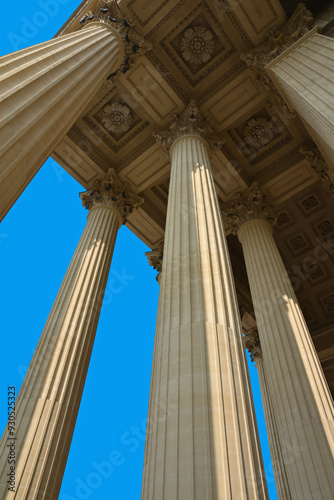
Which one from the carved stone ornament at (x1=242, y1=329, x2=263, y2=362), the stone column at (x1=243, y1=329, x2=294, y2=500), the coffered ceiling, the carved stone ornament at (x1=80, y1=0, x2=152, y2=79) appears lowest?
the stone column at (x1=243, y1=329, x2=294, y2=500)

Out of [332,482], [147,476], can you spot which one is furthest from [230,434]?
[332,482]

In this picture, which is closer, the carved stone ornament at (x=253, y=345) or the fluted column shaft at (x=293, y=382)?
the fluted column shaft at (x=293, y=382)

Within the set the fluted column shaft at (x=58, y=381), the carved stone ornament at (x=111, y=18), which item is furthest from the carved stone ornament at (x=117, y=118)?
the fluted column shaft at (x=58, y=381)

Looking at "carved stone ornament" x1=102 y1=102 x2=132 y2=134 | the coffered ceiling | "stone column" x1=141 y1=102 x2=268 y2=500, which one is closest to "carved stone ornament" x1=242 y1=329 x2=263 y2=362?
the coffered ceiling

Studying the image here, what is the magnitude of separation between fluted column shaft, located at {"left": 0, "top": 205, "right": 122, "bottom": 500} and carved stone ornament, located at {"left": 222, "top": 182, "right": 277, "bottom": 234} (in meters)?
6.17

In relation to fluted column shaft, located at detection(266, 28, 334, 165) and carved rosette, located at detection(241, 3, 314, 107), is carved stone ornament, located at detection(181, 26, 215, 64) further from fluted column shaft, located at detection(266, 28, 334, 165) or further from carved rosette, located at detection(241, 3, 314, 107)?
fluted column shaft, located at detection(266, 28, 334, 165)

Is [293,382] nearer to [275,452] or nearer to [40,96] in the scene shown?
[275,452]

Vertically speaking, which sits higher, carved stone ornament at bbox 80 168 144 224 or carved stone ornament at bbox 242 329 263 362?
carved stone ornament at bbox 80 168 144 224

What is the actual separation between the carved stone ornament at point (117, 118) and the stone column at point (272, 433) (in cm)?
1327

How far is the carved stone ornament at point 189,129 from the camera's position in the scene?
16.5m

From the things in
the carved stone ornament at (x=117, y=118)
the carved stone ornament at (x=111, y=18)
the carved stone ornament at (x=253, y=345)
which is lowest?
the carved stone ornament at (x=253, y=345)

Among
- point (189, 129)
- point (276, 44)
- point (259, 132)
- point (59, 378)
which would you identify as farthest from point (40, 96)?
point (259, 132)

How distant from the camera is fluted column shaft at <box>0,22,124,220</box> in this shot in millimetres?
6938

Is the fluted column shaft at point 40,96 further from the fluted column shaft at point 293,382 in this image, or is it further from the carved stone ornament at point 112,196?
the fluted column shaft at point 293,382
